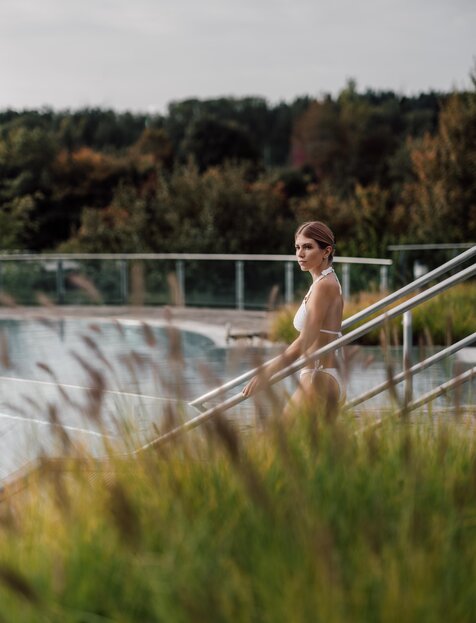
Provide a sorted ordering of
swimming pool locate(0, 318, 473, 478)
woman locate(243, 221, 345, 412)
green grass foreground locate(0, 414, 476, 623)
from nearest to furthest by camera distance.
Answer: green grass foreground locate(0, 414, 476, 623) → swimming pool locate(0, 318, 473, 478) → woman locate(243, 221, 345, 412)

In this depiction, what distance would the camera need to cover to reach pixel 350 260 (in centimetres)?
1546

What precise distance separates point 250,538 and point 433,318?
33.2 feet

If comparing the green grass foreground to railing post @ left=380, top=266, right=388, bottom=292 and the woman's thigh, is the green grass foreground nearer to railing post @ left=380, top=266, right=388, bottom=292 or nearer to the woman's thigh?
the woman's thigh

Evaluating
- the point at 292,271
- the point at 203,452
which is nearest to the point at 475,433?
the point at 203,452

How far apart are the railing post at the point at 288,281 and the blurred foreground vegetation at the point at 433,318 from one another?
11.2 feet

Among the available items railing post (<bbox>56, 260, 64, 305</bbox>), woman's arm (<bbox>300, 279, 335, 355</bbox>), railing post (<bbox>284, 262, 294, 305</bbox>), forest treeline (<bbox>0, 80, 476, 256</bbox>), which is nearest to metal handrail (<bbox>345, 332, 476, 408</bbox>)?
woman's arm (<bbox>300, 279, 335, 355</bbox>)

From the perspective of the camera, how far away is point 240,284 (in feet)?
60.4

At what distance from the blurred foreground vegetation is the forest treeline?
19.6ft

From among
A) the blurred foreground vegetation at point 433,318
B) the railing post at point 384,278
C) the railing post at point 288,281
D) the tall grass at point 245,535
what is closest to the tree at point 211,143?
the railing post at point 288,281

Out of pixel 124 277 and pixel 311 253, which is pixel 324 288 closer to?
pixel 311 253

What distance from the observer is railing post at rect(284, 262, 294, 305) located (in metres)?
17.2

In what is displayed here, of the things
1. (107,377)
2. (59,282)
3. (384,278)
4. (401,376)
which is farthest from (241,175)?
(401,376)

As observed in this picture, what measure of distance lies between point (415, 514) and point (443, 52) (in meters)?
38.7

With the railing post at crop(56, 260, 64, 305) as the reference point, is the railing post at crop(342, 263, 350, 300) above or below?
above
